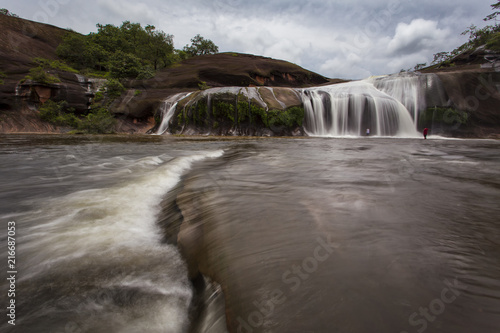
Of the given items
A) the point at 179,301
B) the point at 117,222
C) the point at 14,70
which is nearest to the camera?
the point at 179,301

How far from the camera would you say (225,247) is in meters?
1.62

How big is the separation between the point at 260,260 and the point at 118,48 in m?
42.9

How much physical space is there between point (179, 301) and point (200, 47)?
6371 centimetres

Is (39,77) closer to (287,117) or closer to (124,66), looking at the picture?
(124,66)

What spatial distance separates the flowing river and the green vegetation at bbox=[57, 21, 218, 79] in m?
28.4

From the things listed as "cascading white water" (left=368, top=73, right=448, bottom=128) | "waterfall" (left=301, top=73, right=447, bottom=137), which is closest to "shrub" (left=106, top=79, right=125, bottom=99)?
"waterfall" (left=301, top=73, right=447, bottom=137)

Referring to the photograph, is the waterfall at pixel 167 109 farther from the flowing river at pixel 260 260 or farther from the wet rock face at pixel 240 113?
the flowing river at pixel 260 260

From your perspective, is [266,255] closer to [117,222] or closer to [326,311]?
[326,311]

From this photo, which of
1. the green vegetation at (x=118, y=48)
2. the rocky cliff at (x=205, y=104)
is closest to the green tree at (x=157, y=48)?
the green vegetation at (x=118, y=48)

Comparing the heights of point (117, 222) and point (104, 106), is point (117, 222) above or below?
below

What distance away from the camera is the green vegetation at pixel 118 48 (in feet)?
105

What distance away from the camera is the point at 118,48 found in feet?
115

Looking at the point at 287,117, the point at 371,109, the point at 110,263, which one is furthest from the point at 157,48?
the point at 110,263

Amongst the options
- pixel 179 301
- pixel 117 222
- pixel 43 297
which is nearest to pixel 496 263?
pixel 179 301
